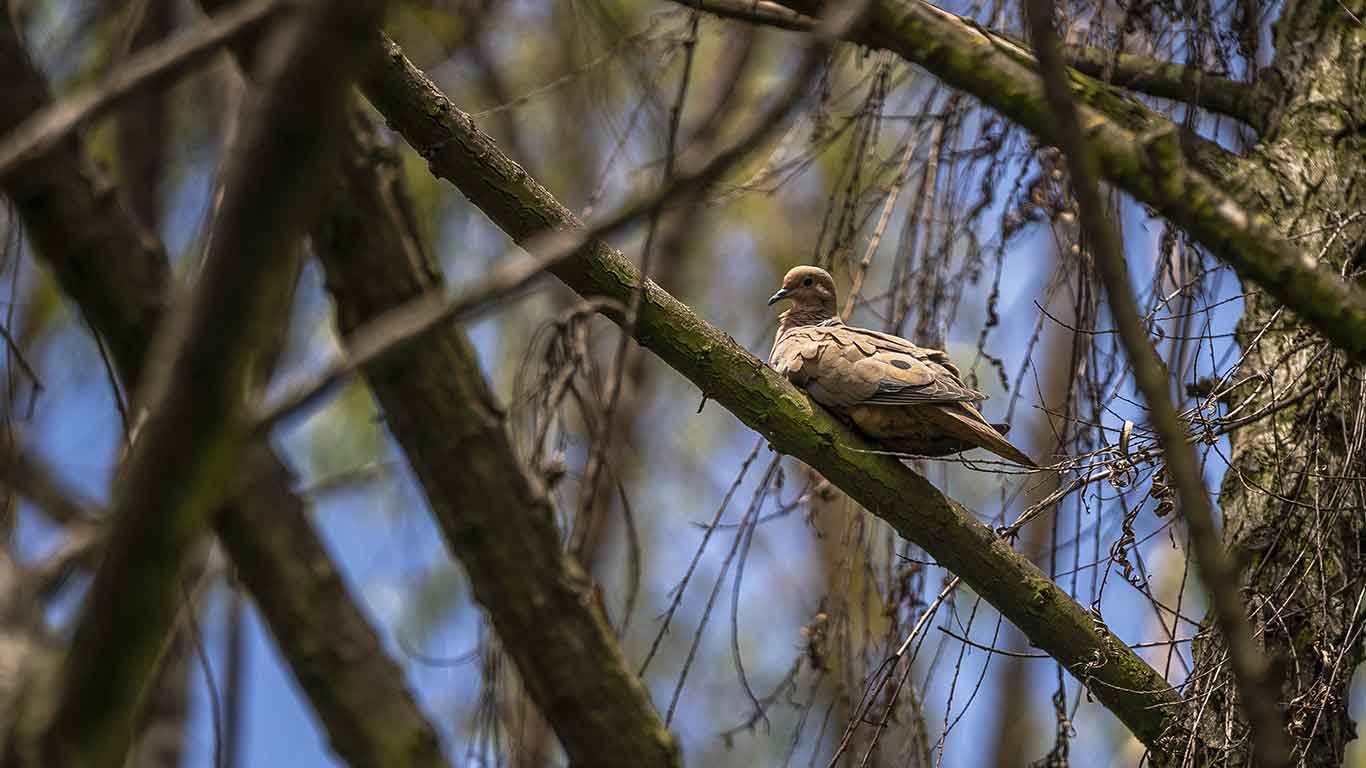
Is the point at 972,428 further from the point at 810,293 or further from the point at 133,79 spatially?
the point at 133,79

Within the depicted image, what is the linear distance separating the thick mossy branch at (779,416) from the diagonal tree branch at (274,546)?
133 centimetres

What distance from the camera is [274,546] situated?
152cm

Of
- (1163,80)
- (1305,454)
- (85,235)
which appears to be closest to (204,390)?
(85,235)

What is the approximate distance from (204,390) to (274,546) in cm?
47

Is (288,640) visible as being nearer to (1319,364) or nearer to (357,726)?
(357,726)

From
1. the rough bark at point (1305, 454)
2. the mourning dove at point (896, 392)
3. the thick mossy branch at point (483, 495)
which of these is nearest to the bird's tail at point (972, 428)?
the mourning dove at point (896, 392)

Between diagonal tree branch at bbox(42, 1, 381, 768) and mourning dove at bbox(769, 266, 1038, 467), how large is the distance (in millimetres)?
2160

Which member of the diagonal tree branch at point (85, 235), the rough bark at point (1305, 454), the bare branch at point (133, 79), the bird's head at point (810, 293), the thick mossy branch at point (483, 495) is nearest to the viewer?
the bare branch at point (133, 79)

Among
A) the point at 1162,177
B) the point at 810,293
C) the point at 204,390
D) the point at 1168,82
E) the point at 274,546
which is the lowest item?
the point at 204,390

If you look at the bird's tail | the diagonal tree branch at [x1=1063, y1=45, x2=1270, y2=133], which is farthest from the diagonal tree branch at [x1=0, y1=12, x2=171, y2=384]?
the diagonal tree branch at [x1=1063, y1=45, x2=1270, y2=133]

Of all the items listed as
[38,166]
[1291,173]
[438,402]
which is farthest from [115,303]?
[1291,173]

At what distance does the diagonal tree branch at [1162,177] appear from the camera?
2.01 meters

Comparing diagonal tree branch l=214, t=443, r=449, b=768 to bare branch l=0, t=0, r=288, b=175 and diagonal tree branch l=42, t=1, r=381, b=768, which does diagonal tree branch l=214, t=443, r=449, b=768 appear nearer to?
diagonal tree branch l=42, t=1, r=381, b=768

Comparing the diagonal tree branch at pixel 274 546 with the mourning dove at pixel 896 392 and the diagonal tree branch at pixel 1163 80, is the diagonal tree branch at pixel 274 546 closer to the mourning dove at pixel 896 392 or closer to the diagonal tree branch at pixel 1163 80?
the mourning dove at pixel 896 392
